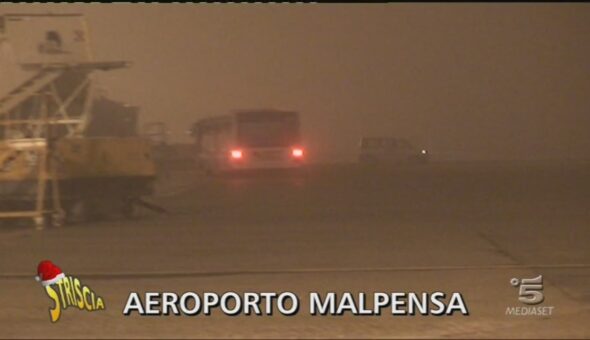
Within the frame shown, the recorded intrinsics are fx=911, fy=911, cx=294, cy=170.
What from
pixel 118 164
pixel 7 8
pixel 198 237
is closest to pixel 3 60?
pixel 7 8

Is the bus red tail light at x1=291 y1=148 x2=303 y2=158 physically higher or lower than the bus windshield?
lower

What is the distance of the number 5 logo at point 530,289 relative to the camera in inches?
356

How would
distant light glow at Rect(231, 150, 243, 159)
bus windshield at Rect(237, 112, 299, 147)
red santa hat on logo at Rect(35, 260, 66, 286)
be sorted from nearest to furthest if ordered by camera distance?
red santa hat on logo at Rect(35, 260, 66, 286) < bus windshield at Rect(237, 112, 299, 147) < distant light glow at Rect(231, 150, 243, 159)

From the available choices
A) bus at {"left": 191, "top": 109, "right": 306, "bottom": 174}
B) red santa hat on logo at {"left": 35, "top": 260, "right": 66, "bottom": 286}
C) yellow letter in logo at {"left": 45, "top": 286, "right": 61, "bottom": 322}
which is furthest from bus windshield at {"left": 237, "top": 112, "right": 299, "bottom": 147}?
yellow letter in logo at {"left": 45, "top": 286, "right": 61, "bottom": 322}

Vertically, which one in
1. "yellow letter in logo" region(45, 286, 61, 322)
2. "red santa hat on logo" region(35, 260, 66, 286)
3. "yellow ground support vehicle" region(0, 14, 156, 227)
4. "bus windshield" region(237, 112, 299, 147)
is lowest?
"yellow letter in logo" region(45, 286, 61, 322)

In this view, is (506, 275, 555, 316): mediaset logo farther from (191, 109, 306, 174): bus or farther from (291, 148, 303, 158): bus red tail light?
(291, 148, 303, 158): bus red tail light

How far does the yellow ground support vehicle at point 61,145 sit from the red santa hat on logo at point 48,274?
4.84m

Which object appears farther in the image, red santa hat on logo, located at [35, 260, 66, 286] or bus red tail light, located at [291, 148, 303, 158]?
bus red tail light, located at [291, 148, 303, 158]

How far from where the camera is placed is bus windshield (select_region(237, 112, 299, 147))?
23141 mm

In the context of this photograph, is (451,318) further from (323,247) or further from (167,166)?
(167,166)

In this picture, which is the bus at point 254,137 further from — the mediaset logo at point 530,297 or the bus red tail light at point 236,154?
the mediaset logo at point 530,297

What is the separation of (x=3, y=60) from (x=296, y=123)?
756 cm

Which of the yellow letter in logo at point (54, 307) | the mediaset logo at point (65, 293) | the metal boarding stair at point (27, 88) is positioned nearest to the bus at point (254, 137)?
the metal boarding stair at point (27, 88)

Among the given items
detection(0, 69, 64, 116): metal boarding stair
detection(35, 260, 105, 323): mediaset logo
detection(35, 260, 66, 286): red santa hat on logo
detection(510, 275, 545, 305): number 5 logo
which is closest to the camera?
detection(35, 260, 105, 323): mediaset logo
